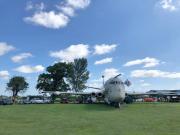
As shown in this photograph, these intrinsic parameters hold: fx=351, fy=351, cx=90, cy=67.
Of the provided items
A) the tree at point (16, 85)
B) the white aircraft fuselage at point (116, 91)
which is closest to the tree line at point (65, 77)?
the tree at point (16, 85)

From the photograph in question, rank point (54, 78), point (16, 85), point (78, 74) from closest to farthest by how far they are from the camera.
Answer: point (54, 78), point (78, 74), point (16, 85)

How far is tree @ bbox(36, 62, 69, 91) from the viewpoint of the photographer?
11506 cm

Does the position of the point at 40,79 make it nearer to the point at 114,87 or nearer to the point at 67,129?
the point at 114,87

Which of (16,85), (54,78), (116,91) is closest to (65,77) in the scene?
(54,78)

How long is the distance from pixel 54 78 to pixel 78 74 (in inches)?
456

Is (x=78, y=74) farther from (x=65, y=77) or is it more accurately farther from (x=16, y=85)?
(x=16, y=85)

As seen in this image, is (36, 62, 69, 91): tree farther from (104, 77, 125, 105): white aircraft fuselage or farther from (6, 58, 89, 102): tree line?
(104, 77, 125, 105): white aircraft fuselage

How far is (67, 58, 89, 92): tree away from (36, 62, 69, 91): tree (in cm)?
337

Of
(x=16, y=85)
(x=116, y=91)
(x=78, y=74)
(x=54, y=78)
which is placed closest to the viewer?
(x=116, y=91)

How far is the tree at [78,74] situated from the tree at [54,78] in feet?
11.1

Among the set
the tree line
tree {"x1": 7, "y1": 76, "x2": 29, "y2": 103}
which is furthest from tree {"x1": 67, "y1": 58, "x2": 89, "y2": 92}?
tree {"x1": 7, "y1": 76, "x2": 29, "y2": 103}

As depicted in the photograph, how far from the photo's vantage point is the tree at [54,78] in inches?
4530

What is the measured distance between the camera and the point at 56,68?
11506 centimetres

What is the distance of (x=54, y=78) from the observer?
11569 cm
